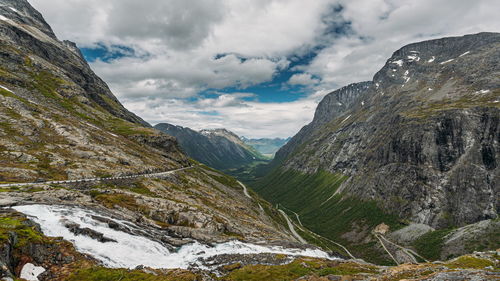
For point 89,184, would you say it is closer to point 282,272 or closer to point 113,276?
point 113,276

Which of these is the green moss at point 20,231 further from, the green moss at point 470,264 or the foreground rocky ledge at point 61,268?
the green moss at point 470,264

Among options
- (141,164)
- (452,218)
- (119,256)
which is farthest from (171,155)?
(452,218)

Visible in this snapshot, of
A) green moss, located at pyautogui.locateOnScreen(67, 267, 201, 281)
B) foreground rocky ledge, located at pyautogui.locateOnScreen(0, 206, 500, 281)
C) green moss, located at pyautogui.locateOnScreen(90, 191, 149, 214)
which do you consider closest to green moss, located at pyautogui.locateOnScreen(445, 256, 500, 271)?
foreground rocky ledge, located at pyautogui.locateOnScreen(0, 206, 500, 281)

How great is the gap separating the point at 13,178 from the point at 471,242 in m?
240

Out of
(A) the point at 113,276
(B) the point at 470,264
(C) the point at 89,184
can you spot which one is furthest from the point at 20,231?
(B) the point at 470,264

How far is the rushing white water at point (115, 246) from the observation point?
42156mm

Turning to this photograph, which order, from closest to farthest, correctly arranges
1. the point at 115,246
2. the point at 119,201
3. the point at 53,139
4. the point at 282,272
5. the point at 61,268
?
the point at 61,268
the point at 115,246
the point at 282,272
the point at 119,201
the point at 53,139

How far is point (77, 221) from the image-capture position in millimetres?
49094

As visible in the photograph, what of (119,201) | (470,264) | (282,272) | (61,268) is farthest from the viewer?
(119,201)

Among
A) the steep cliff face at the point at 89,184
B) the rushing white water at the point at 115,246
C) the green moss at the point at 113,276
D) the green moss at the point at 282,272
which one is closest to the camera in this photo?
the green moss at the point at 113,276

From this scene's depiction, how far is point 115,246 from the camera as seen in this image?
46375mm

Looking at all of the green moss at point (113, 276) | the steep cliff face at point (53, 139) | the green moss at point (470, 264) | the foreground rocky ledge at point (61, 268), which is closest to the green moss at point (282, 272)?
the foreground rocky ledge at point (61, 268)

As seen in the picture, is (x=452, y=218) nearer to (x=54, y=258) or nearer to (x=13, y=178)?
(x=54, y=258)

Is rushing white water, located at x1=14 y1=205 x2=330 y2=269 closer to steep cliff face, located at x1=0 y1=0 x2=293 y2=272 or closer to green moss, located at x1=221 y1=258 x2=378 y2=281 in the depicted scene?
steep cliff face, located at x1=0 y1=0 x2=293 y2=272
